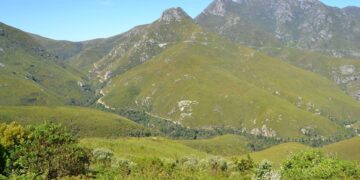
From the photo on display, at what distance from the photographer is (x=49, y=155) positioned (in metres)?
39.9

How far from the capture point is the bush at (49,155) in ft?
129

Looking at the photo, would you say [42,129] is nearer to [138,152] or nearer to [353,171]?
[353,171]

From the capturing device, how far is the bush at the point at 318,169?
45.4m

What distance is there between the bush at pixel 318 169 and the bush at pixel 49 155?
22552 mm

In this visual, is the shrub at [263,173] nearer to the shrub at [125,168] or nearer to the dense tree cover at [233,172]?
the dense tree cover at [233,172]

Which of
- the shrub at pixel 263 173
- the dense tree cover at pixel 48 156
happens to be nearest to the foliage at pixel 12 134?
the dense tree cover at pixel 48 156

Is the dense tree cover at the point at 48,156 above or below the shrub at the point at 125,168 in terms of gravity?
above

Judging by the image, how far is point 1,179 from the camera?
28688 mm

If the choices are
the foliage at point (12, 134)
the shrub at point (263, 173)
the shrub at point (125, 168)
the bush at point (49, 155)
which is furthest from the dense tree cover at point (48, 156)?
the foliage at point (12, 134)

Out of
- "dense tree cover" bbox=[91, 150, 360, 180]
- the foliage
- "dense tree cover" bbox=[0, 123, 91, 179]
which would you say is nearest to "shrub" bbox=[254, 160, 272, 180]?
"dense tree cover" bbox=[91, 150, 360, 180]

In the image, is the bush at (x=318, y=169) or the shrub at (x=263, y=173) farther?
the shrub at (x=263, y=173)

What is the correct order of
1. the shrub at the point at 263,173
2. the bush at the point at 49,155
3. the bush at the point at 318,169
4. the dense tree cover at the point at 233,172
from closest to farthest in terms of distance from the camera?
the dense tree cover at the point at 233,172 < the bush at the point at 49,155 < the bush at the point at 318,169 < the shrub at the point at 263,173

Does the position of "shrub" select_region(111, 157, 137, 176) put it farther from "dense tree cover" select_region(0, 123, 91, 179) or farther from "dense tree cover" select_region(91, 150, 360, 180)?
"dense tree cover" select_region(0, 123, 91, 179)

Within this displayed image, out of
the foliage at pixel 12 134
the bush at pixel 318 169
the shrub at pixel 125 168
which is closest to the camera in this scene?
the shrub at pixel 125 168
